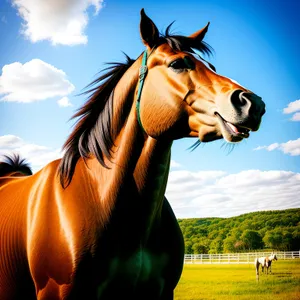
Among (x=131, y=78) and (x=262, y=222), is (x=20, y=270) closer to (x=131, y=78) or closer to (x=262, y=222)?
(x=131, y=78)

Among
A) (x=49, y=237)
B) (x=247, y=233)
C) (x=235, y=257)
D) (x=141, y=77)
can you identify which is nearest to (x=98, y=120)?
(x=141, y=77)

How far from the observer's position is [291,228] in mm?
45125

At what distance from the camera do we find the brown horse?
2523 mm

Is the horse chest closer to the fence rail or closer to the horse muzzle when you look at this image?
the horse muzzle

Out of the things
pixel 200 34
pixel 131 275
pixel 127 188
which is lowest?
pixel 131 275

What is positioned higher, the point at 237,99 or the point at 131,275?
the point at 237,99

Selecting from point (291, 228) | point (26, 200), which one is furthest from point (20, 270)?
point (291, 228)

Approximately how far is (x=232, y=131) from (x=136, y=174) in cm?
93

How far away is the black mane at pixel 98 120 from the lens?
9.94ft

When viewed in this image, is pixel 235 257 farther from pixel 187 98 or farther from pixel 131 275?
pixel 187 98

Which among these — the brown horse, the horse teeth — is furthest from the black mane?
the horse teeth

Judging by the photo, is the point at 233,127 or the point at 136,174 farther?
the point at 136,174

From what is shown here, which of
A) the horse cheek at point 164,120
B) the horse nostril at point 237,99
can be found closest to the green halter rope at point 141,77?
the horse cheek at point 164,120

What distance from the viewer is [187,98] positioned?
262cm
